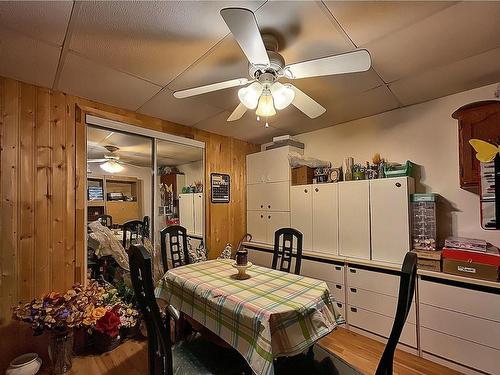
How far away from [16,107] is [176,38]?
5.16 ft

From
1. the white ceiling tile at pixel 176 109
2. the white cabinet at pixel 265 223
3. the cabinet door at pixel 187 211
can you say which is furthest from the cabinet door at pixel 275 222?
the white ceiling tile at pixel 176 109

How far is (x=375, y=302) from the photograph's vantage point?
243cm

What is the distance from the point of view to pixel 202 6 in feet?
4.28

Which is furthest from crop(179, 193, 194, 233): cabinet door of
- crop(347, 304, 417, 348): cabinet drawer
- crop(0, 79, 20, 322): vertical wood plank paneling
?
crop(347, 304, 417, 348): cabinet drawer

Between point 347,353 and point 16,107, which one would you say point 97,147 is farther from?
point 347,353

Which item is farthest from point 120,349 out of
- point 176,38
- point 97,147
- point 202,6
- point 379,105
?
point 379,105

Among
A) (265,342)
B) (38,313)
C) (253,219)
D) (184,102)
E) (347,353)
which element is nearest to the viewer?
(265,342)

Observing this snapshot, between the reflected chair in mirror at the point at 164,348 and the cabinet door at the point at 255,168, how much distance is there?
2.47 metres

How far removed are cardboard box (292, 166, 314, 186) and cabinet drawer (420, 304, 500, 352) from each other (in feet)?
5.66

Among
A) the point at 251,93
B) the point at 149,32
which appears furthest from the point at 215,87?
the point at 149,32

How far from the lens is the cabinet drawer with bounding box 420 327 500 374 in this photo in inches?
72.3

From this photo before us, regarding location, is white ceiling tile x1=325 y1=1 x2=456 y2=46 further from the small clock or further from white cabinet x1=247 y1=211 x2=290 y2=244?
white cabinet x1=247 y1=211 x2=290 y2=244

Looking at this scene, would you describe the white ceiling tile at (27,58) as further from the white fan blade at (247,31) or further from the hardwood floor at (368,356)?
the hardwood floor at (368,356)

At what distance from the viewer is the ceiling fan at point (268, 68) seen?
3.66 feet
